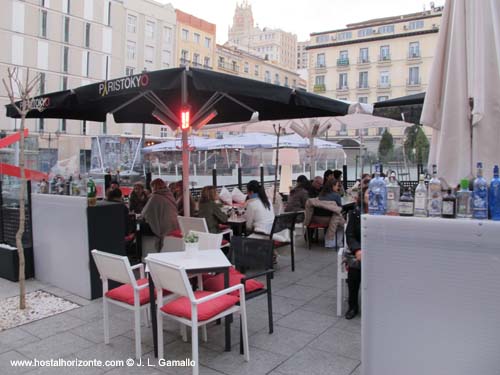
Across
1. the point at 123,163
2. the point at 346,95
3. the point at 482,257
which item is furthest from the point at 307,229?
the point at 346,95

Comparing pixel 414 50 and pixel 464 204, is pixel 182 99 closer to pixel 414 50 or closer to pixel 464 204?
pixel 464 204

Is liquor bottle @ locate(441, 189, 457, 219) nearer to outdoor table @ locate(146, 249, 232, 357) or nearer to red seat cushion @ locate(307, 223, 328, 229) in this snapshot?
outdoor table @ locate(146, 249, 232, 357)

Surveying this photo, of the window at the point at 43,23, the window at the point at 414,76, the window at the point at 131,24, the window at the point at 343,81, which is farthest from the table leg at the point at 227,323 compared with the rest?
the window at the point at 343,81

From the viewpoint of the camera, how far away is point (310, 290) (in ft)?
16.1

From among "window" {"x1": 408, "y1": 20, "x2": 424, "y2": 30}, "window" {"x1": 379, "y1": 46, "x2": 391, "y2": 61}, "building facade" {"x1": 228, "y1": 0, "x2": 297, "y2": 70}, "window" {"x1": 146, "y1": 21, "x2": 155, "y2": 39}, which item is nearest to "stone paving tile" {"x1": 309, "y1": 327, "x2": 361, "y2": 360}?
"window" {"x1": 146, "y1": 21, "x2": 155, "y2": 39}

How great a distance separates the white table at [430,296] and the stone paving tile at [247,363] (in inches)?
32.4

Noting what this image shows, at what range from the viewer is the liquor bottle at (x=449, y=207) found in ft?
7.82

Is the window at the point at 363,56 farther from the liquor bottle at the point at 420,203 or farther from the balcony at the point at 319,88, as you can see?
the liquor bottle at the point at 420,203

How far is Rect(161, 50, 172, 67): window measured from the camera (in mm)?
43625

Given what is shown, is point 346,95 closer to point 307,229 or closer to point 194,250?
point 307,229

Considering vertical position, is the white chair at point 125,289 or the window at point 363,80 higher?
the window at point 363,80

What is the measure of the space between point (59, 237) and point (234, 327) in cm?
257

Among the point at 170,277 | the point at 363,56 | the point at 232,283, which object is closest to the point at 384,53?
the point at 363,56

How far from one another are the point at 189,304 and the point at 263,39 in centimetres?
13479
